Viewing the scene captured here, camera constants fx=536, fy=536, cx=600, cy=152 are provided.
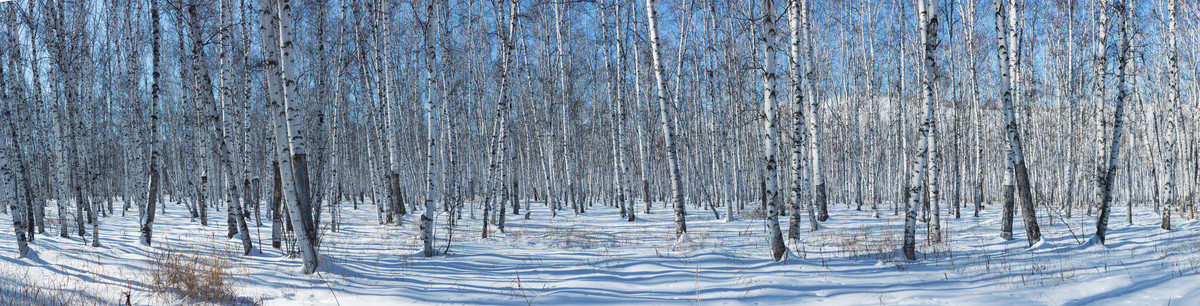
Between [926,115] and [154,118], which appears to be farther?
[154,118]

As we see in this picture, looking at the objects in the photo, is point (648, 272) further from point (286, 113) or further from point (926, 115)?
point (286, 113)

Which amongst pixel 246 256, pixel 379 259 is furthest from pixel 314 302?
pixel 246 256

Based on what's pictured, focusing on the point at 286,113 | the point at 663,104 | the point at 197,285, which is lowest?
the point at 197,285

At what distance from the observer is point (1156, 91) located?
68.4 ft

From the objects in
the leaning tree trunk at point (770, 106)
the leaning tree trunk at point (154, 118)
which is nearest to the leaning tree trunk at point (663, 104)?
the leaning tree trunk at point (770, 106)

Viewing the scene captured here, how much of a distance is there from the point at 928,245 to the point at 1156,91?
20662 mm

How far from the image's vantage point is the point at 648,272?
20.8ft

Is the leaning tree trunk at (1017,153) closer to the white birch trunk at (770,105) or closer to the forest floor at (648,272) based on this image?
the forest floor at (648,272)

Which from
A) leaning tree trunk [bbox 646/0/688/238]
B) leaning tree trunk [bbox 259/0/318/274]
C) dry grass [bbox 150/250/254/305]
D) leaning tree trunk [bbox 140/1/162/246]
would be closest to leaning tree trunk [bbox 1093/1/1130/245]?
leaning tree trunk [bbox 646/0/688/238]

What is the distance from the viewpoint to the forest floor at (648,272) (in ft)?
16.5

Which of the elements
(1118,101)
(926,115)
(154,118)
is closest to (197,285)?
(154,118)

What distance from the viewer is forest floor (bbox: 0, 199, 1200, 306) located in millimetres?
5039

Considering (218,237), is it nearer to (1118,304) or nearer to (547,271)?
(547,271)

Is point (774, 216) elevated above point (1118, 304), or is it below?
above
